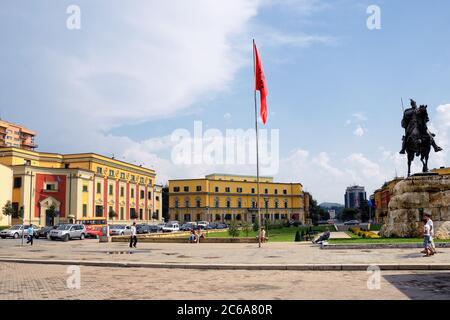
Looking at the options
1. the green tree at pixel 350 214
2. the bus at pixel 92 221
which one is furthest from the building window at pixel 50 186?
the green tree at pixel 350 214

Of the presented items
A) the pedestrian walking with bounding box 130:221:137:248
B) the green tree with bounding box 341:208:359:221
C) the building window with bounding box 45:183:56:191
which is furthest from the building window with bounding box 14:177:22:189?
the green tree with bounding box 341:208:359:221

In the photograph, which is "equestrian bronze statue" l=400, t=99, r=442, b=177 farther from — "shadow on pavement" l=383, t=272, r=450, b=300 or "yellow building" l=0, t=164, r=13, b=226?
"yellow building" l=0, t=164, r=13, b=226

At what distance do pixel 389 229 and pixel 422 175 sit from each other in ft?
11.6

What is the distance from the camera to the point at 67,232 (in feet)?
125

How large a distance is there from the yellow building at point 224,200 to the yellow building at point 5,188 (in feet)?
182

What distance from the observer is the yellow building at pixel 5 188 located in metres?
55.5

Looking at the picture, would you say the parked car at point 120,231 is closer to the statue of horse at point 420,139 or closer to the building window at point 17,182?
the building window at point 17,182

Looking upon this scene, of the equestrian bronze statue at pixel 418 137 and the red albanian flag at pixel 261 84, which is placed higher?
the red albanian flag at pixel 261 84

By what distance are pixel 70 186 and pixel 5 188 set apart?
8.36 metres

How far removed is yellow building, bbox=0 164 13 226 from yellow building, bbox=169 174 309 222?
55.4 meters

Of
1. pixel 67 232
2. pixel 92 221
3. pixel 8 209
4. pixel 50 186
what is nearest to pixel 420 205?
pixel 67 232
